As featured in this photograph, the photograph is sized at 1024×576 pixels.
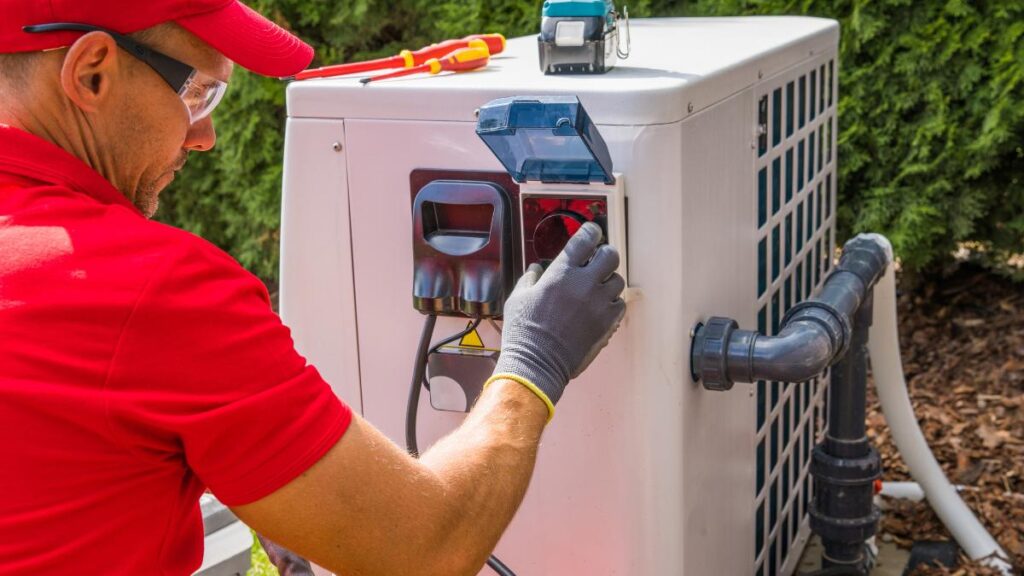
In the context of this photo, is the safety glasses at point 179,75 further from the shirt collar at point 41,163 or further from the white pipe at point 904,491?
the white pipe at point 904,491

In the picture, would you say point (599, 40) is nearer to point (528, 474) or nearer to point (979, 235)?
point (528, 474)

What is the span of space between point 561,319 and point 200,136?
534 mm

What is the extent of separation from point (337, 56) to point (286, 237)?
287cm

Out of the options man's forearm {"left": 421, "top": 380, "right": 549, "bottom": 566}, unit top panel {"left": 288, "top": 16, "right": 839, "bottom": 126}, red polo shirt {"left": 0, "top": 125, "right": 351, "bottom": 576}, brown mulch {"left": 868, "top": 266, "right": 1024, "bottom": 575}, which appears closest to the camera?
red polo shirt {"left": 0, "top": 125, "right": 351, "bottom": 576}

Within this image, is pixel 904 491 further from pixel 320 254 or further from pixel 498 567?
pixel 320 254

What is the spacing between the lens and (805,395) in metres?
2.79

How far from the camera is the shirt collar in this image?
128cm

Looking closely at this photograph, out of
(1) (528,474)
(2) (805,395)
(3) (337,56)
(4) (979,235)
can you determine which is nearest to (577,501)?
(1) (528,474)

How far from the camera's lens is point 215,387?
122 centimetres

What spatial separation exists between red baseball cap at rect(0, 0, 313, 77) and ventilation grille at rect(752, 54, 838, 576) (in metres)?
0.95

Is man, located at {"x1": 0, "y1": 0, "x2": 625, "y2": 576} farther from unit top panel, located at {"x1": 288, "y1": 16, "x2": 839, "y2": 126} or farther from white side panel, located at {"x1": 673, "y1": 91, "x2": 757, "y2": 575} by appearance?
white side panel, located at {"x1": 673, "y1": 91, "x2": 757, "y2": 575}

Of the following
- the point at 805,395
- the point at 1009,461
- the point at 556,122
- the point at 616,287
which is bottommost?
the point at 1009,461

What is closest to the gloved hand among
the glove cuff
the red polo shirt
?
the glove cuff

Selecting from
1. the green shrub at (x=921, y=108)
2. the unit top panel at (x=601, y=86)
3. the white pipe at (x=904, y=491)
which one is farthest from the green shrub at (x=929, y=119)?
the unit top panel at (x=601, y=86)
